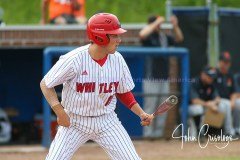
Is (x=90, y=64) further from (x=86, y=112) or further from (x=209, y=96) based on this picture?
(x=209, y=96)

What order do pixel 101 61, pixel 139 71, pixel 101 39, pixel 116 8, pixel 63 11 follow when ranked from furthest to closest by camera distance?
pixel 116 8
pixel 63 11
pixel 139 71
pixel 101 61
pixel 101 39

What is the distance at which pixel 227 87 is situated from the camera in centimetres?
1355

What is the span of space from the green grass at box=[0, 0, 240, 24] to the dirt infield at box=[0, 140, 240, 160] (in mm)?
6642

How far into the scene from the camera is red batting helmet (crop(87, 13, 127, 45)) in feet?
22.8

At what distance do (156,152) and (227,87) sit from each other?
2.30 meters

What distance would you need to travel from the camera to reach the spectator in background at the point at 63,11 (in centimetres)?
1347

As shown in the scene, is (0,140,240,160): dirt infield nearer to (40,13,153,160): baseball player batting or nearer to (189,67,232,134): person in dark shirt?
(189,67,232,134): person in dark shirt

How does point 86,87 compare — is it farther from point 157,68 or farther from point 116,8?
point 116,8

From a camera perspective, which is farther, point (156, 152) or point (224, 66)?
point (224, 66)

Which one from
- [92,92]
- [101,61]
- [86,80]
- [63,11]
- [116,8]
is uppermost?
[101,61]

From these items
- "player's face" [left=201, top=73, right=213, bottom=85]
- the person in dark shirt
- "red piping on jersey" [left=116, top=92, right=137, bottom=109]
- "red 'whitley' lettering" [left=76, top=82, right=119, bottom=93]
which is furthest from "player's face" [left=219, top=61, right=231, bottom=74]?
"red 'whitley' lettering" [left=76, top=82, right=119, bottom=93]

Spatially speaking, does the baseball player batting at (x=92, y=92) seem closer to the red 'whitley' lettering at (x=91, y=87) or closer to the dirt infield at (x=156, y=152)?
the red 'whitley' lettering at (x=91, y=87)

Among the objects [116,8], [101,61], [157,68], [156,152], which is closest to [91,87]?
[101,61]

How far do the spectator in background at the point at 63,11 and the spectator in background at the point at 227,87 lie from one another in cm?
229
